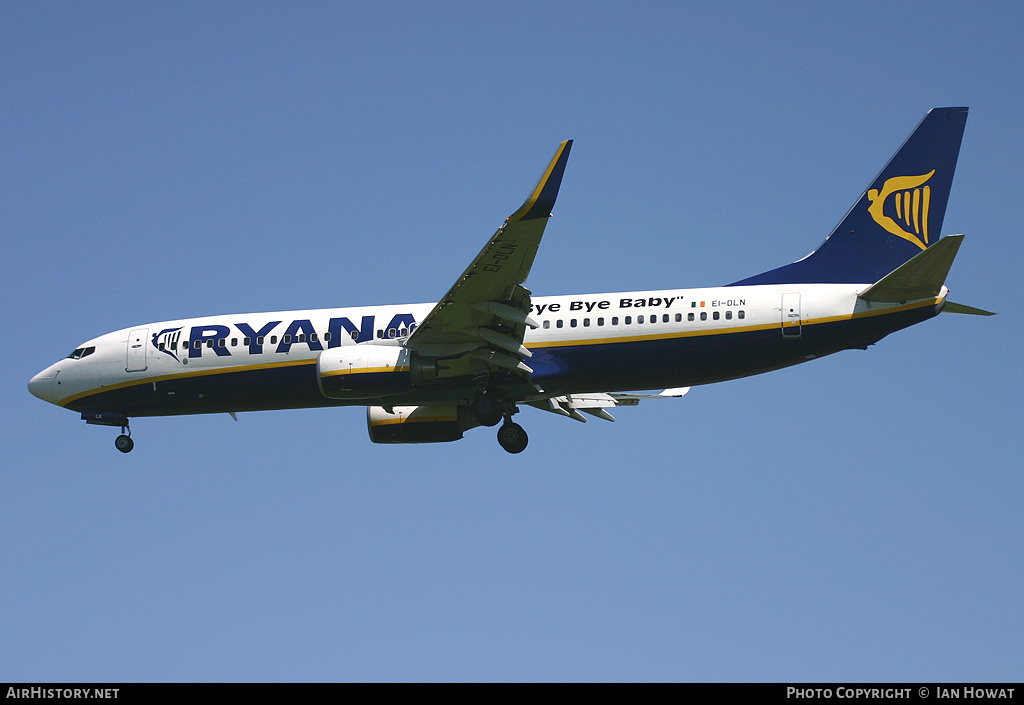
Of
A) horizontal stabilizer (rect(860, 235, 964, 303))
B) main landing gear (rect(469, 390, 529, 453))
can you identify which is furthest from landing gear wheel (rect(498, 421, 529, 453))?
horizontal stabilizer (rect(860, 235, 964, 303))

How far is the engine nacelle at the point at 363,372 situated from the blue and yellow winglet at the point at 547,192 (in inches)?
228

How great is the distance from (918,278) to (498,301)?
973 cm

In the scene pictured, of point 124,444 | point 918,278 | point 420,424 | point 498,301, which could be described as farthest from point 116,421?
point 918,278

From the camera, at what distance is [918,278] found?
27234 millimetres

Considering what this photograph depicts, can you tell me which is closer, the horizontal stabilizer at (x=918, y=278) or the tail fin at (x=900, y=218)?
the horizontal stabilizer at (x=918, y=278)

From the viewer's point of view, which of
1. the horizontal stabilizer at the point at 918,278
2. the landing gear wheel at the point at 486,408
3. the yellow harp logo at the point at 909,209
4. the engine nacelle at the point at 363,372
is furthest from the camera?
the yellow harp logo at the point at 909,209

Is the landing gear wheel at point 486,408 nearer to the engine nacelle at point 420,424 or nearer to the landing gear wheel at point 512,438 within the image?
the landing gear wheel at point 512,438

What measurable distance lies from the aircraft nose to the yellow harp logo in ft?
75.7

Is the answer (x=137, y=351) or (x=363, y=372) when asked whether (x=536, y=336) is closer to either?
(x=363, y=372)

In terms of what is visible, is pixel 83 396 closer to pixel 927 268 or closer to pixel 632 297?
pixel 632 297

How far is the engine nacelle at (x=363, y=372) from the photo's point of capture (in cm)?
2850

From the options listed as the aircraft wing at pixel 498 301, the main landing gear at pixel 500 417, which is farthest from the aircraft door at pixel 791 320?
the main landing gear at pixel 500 417
